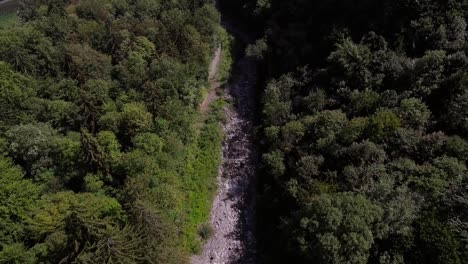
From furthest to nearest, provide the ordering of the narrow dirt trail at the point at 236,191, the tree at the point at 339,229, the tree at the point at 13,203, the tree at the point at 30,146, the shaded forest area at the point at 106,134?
the narrow dirt trail at the point at 236,191
the tree at the point at 30,146
the tree at the point at 13,203
the shaded forest area at the point at 106,134
the tree at the point at 339,229

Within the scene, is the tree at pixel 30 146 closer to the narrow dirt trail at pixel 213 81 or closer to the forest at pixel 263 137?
the forest at pixel 263 137

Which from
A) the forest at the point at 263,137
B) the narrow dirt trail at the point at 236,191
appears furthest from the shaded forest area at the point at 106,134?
the narrow dirt trail at the point at 236,191

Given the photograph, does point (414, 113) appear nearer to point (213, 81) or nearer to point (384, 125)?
point (384, 125)

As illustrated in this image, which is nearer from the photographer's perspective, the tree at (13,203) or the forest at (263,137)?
the forest at (263,137)

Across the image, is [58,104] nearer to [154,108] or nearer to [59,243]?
[154,108]

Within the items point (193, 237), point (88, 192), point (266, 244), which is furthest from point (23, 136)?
point (266, 244)

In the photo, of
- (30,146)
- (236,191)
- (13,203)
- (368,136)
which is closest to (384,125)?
(368,136)

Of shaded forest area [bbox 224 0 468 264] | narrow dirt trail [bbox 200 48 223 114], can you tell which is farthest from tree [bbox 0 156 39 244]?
narrow dirt trail [bbox 200 48 223 114]
